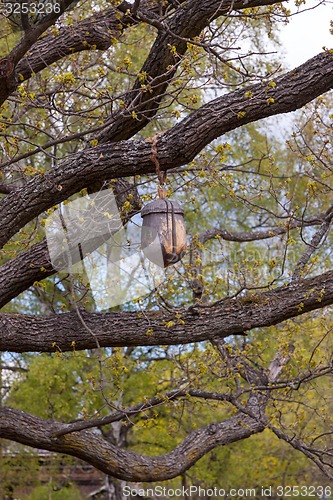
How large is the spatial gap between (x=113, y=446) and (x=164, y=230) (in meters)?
2.80

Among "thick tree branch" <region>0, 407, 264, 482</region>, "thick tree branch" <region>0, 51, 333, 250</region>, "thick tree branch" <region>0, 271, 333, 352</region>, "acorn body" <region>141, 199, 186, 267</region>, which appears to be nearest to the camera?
"acorn body" <region>141, 199, 186, 267</region>

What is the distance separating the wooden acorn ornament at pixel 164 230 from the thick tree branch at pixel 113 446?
2.39 m

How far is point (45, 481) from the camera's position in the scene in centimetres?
1497

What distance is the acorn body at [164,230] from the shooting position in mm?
3799

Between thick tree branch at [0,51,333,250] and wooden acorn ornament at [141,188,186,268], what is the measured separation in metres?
0.34

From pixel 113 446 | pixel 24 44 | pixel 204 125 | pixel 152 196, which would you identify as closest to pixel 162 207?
pixel 204 125

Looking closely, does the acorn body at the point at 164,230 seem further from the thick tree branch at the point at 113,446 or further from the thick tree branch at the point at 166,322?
the thick tree branch at the point at 113,446

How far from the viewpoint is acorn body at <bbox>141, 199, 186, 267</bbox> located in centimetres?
380

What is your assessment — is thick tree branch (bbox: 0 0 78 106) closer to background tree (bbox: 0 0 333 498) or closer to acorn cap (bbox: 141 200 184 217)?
background tree (bbox: 0 0 333 498)

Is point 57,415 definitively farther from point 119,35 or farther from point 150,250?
point 150,250

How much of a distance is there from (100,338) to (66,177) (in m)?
1.34

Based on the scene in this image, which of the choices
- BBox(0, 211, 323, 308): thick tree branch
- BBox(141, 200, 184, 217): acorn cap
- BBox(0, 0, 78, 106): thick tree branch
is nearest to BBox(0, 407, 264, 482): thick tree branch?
BBox(0, 211, 323, 308): thick tree branch

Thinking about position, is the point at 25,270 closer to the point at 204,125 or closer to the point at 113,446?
the point at 113,446

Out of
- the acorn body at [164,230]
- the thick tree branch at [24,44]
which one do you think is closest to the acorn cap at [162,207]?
the acorn body at [164,230]
